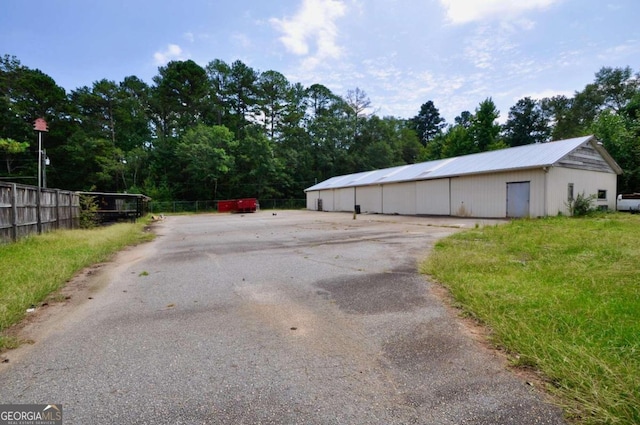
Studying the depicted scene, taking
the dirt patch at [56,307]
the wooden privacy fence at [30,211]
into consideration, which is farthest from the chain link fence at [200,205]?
the dirt patch at [56,307]

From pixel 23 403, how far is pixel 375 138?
49996 millimetres

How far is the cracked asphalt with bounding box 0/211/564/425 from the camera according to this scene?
1951mm

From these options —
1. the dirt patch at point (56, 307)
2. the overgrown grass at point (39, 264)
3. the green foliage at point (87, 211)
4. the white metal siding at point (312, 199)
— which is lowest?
the dirt patch at point (56, 307)

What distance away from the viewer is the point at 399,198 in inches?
945

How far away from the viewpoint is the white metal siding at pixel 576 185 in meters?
15.4

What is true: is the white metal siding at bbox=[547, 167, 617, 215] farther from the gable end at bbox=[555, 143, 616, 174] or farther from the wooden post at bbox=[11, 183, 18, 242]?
the wooden post at bbox=[11, 183, 18, 242]

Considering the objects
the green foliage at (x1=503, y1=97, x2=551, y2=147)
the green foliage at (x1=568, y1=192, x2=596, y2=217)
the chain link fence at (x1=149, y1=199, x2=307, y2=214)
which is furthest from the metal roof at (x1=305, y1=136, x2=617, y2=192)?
the green foliage at (x1=503, y1=97, x2=551, y2=147)

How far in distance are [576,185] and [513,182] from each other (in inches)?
143

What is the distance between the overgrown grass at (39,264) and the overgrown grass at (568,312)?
4.54 m

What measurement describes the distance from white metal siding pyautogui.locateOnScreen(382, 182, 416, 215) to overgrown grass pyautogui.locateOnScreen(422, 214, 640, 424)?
16.4 metres

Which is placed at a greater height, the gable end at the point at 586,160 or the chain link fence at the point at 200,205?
the gable end at the point at 586,160

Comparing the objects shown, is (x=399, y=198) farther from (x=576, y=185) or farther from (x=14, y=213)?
(x=14, y=213)

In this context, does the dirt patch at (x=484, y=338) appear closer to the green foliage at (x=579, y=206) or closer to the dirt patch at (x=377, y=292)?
the dirt patch at (x=377, y=292)

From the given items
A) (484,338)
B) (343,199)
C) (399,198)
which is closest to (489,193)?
(399,198)
